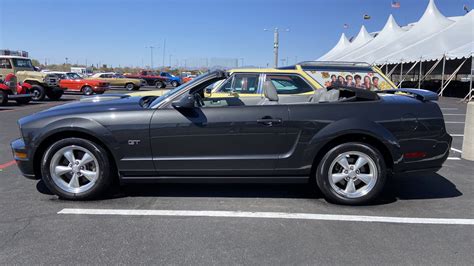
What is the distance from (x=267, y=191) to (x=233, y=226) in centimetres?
122

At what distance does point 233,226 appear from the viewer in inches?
153

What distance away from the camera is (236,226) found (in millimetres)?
3898

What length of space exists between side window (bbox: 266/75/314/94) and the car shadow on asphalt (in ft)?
10.9

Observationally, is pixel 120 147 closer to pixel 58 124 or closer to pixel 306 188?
pixel 58 124

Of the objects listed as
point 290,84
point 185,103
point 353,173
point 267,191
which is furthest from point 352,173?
point 290,84

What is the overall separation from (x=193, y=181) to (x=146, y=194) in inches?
29.4

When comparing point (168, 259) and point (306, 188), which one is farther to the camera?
point (306, 188)

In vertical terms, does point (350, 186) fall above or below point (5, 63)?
below

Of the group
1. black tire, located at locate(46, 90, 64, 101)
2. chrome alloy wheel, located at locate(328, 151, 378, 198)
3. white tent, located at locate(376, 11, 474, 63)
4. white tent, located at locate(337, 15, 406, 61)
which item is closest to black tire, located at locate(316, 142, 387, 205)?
chrome alloy wheel, located at locate(328, 151, 378, 198)

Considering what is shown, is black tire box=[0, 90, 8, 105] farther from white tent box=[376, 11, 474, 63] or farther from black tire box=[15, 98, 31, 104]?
white tent box=[376, 11, 474, 63]

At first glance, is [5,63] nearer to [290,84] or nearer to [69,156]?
[290,84]

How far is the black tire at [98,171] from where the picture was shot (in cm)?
444

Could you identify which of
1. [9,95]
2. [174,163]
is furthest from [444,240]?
[9,95]

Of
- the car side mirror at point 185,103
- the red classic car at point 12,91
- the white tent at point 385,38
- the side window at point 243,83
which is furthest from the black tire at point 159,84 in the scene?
the car side mirror at point 185,103
